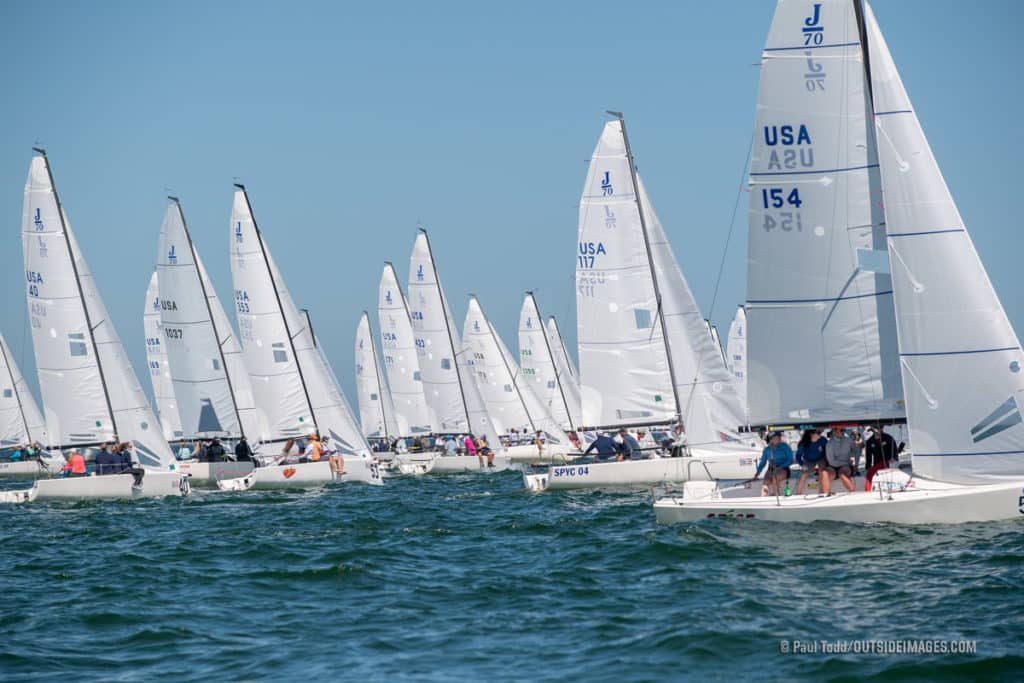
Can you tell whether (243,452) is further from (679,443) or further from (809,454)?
(809,454)

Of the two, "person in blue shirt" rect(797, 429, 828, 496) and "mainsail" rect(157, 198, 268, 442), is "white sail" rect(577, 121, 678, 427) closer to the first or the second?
"person in blue shirt" rect(797, 429, 828, 496)

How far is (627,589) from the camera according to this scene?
1266 cm

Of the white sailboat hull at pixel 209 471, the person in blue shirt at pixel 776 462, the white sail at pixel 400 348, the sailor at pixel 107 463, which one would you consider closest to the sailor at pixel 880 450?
the person in blue shirt at pixel 776 462

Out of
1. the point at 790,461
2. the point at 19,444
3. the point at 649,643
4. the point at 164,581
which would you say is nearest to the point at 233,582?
the point at 164,581

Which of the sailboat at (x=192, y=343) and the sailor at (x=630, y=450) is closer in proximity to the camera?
the sailor at (x=630, y=450)

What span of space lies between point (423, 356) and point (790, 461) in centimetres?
2723

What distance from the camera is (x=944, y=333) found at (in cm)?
1529

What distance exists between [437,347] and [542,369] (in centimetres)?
1033

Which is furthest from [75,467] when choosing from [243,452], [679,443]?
[679,443]

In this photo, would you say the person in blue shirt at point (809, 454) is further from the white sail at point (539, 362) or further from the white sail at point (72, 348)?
the white sail at point (539, 362)

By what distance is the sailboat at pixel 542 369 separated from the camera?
50750 mm

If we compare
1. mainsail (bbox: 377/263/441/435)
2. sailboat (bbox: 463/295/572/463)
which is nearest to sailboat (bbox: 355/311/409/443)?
mainsail (bbox: 377/263/441/435)

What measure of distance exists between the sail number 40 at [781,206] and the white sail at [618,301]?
33.8ft

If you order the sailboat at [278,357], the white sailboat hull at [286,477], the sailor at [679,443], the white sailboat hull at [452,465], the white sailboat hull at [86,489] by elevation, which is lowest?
the white sailboat hull at [452,465]
